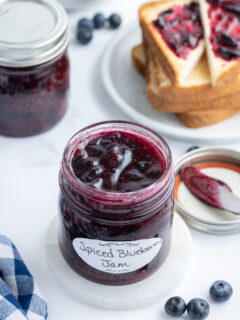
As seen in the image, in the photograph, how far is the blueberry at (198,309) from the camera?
144cm

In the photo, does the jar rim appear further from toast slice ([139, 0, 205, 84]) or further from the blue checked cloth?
toast slice ([139, 0, 205, 84])

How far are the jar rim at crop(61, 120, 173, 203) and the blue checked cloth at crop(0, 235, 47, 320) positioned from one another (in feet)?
0.94

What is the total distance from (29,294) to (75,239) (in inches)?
7.4

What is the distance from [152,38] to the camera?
1986 mm

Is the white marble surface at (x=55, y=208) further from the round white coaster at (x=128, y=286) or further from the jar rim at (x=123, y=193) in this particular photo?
the jar rim at (x=123, y=193)

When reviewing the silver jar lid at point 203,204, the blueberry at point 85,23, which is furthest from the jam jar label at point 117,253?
the blueberry at point 85,23

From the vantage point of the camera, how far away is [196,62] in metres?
1.96

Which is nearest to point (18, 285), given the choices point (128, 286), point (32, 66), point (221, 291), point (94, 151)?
point (128, 286)

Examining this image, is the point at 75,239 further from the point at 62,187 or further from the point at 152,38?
the point at 152,38

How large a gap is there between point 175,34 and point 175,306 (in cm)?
93

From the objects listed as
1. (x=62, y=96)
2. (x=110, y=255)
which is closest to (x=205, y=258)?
(x=110, y=255)

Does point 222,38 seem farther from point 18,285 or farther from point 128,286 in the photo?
point 18,285

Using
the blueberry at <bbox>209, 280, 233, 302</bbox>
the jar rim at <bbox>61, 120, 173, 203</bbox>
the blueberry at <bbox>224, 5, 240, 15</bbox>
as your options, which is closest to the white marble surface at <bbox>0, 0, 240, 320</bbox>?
the blueberry at <bbox>209, 280, 233, 302</bbox>

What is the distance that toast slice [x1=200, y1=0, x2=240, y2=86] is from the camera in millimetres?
1889
